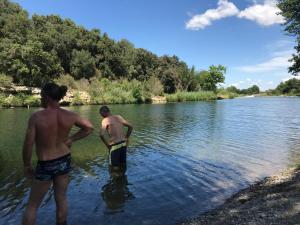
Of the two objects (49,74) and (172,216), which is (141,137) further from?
(49,74)

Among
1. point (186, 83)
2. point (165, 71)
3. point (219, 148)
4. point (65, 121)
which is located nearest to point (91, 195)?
point (65, 121)

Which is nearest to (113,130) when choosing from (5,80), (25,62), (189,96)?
(5,80)

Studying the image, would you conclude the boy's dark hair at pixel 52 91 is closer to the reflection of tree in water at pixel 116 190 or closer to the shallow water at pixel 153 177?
the shallow water at pixel 153 177

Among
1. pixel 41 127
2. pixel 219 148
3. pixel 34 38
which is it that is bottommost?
pixel 219 148

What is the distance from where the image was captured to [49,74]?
247 feet

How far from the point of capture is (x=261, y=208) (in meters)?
7.88

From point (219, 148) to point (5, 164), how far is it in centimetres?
1090

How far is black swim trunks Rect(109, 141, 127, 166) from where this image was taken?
38.2ft

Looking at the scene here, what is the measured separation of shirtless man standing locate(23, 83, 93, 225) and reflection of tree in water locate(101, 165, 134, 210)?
3612mm

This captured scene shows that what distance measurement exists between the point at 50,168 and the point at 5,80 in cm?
5838

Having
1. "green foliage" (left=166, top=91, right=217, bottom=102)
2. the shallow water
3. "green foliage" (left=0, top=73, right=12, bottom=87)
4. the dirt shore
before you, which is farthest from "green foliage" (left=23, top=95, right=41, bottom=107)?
the dirt shore

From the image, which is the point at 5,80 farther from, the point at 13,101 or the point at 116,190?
the point at 116,190

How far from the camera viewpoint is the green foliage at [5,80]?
5872 centimetres

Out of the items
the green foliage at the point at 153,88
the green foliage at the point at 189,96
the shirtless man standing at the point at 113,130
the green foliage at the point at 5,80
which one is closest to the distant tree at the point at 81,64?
the green foliage at the point at 153,88
